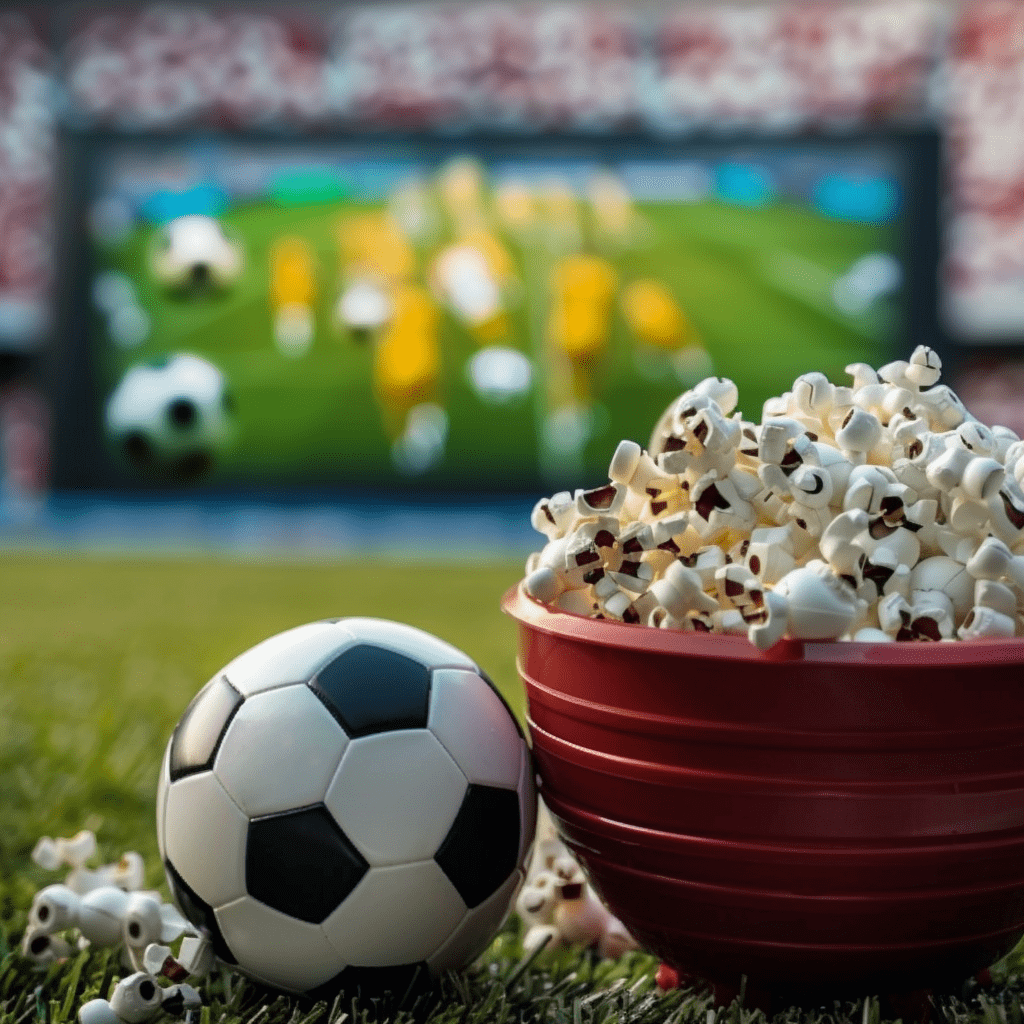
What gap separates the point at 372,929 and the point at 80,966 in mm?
246

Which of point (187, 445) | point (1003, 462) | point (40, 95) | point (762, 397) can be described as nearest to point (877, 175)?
point (762, 397)

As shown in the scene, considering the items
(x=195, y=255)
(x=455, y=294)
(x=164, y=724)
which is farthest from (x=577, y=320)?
(x=164, y=724)

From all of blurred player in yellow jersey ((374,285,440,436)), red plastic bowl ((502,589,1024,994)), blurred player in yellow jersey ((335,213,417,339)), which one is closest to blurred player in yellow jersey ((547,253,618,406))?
blurred player in yellow jersey ((374,285,440,436))

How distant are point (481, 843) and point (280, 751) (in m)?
0.16

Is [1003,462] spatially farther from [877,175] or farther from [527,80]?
[527,80]

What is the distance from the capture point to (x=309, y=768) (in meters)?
0.90

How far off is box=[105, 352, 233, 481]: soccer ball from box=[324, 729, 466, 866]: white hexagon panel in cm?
440

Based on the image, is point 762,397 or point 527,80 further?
point 527,80

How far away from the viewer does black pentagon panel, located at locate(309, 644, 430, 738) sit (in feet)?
3.02

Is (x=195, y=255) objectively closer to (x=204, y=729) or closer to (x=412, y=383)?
(x=412, y=383)

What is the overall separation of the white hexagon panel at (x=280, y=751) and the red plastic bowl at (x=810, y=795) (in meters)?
0.17

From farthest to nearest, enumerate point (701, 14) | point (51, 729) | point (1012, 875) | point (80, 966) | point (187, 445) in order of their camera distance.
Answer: point (701, 14)
point (187, 445)
point (51, 729)
point (80, 966)
point (1012, 875)

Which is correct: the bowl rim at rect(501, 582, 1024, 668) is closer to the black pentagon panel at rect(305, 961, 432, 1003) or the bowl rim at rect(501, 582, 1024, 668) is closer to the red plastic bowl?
the red plastic bowl

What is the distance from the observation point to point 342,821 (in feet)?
2.92
